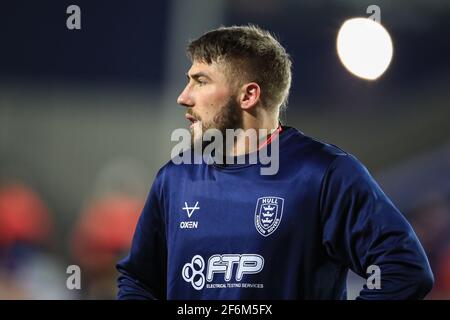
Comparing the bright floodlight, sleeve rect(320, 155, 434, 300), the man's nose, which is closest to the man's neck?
the man's nose

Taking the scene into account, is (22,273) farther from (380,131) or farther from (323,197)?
(323,197)

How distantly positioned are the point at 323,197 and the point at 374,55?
8.00 feet

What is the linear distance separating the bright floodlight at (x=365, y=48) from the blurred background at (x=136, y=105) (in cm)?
18

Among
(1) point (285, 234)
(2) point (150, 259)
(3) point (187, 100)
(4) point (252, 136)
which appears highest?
(3) point (187, 100)

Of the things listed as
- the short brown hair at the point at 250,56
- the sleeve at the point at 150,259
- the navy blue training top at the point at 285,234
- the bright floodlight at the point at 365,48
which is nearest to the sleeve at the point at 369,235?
the navy blue training top at the point at 285,234

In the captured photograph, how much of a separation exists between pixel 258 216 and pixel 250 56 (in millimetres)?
588

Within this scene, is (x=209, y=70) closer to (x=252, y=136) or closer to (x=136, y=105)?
(x=252, y=136)

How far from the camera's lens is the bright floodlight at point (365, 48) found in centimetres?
452

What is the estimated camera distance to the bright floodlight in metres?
4.52

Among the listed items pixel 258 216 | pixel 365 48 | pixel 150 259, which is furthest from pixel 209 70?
pixel 365 48

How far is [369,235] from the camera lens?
2447 mm

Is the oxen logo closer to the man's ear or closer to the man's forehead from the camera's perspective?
the man's ear

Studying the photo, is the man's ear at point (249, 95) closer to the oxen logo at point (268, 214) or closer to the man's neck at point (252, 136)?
the man's neck at point (252, 136)

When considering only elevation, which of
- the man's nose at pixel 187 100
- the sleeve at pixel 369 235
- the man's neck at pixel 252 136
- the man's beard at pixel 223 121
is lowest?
the sleeve at pixel 369 235
